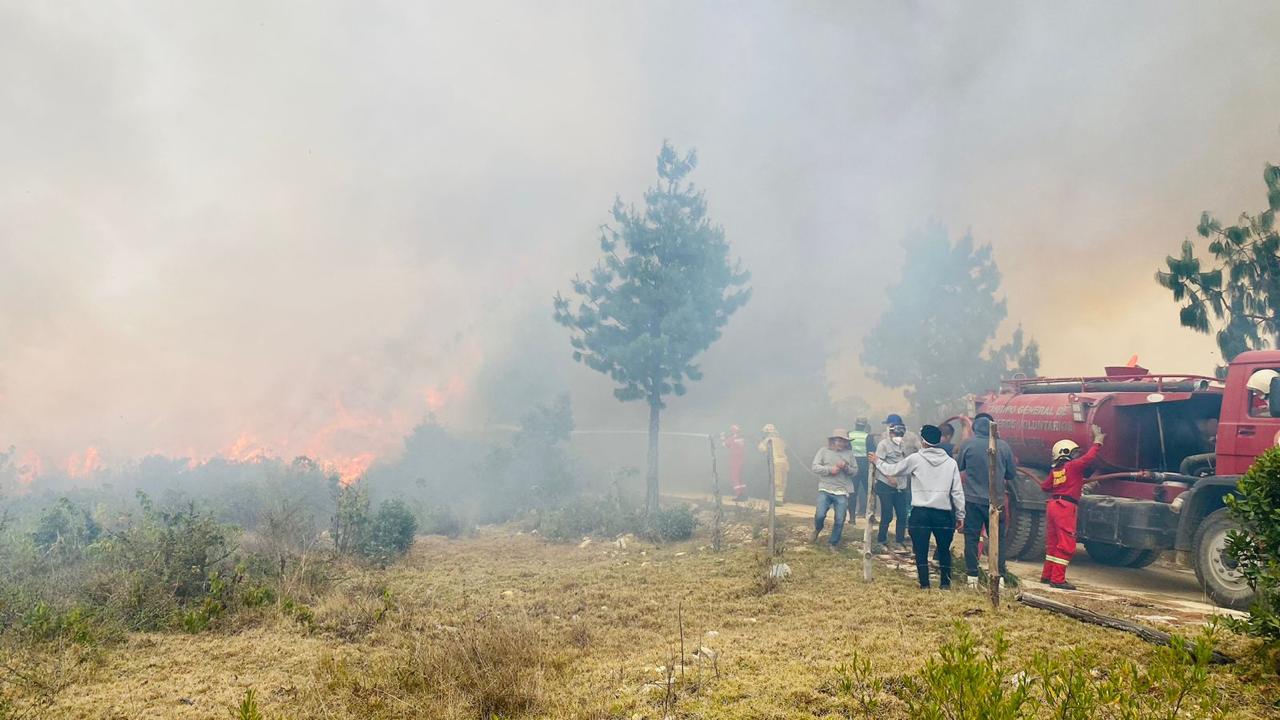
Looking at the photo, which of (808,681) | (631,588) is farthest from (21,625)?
(808,681)

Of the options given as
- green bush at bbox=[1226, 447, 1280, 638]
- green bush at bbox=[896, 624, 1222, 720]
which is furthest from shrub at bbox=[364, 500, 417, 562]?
green bush at bbox=[1226, 447, 1280, 638]

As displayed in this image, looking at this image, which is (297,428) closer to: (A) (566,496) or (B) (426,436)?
(B) (426,436)

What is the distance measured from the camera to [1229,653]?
518 centimetres

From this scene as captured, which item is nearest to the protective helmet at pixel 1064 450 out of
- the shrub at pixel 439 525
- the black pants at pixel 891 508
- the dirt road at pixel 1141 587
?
the dirt road at pixel 1141 587

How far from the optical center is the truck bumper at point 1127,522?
888 cm

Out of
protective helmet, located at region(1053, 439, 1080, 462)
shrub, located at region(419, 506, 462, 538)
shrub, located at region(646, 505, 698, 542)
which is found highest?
protective helmet, located at region(1053, 439, 1080, 462)

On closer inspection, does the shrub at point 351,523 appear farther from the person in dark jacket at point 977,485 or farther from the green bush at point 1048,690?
the person in dark jacket at point 977,485

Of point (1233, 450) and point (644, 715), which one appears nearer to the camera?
point (644, 715)

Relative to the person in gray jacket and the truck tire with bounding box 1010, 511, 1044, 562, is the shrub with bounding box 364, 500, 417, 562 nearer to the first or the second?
the person in gray jacket

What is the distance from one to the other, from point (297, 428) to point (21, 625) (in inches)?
939

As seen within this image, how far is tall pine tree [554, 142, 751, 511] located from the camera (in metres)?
19.7

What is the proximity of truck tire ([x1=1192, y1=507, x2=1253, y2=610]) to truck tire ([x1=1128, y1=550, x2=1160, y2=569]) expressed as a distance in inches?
91.3

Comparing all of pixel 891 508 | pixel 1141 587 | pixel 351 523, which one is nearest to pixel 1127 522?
pixel 1141 587

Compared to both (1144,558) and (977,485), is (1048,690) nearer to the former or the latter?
(977,485)
